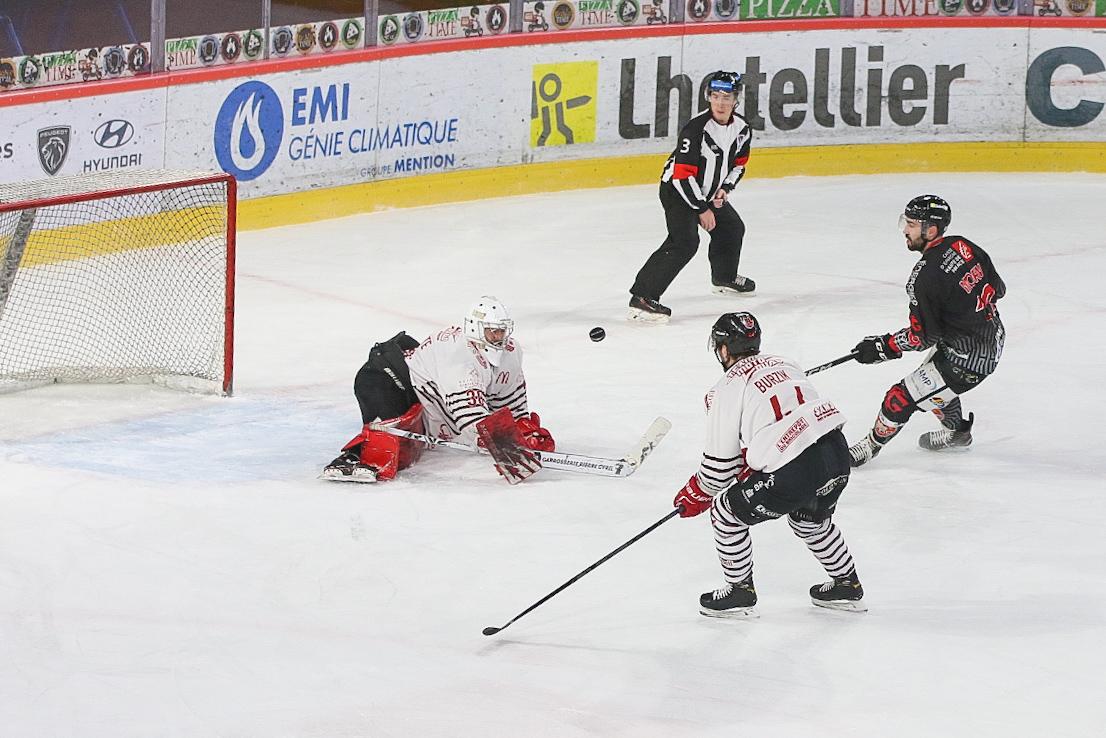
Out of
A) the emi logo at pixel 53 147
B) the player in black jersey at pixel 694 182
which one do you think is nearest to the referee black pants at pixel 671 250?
the player in black jersey at pixel 694 182

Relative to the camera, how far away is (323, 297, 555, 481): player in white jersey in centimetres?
576

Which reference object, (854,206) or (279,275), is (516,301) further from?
(854,206)

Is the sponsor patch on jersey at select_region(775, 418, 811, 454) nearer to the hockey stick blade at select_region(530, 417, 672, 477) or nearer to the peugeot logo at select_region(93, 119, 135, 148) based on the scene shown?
the hockey stick blade at select_region(530, 417, 672, 477)

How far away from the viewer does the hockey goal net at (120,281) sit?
22.7ft

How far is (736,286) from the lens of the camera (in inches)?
345

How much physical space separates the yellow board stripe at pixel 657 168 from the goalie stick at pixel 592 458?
4.24m

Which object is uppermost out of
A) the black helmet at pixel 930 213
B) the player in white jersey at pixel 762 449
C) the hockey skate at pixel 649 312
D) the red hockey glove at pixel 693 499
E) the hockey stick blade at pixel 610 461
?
→ the black helmet at pixel 930 213

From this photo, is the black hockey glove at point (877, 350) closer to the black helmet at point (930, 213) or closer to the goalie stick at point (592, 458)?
the black helmet at point (930, 213)

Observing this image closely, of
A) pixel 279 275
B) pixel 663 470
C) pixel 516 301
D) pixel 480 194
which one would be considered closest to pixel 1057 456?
pixel 663 470

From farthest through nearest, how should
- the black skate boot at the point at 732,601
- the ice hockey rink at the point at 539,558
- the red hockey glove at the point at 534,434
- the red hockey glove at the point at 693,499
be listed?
the red hockey glove at the point at 534,434, the black skate boot at the point at 732,601, the red hockey glove at the point at 693,499, the ice hockey rink at the point at 539,558

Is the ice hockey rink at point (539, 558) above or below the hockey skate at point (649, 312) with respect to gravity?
below

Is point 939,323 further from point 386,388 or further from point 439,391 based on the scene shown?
point 386,388

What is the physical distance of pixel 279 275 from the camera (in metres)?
8.95

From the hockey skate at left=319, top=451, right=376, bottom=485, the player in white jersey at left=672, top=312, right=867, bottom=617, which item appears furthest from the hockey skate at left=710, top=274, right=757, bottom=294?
the player in white jersey at left=672, top=312, right=867, bottom=617
